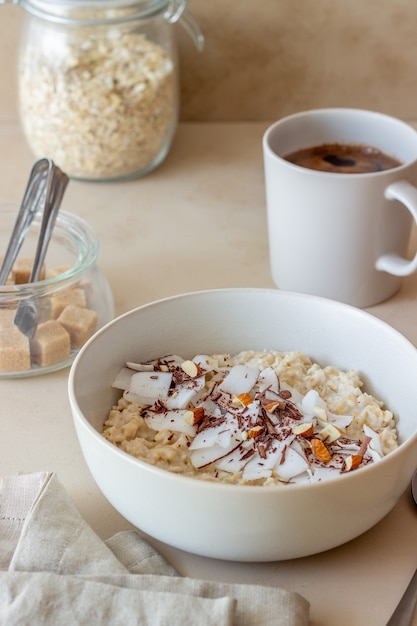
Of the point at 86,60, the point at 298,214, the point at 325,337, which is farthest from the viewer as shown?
the point at 86,60

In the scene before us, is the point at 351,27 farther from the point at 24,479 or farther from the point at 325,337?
the point at 24,479

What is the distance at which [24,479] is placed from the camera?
764 millimetres

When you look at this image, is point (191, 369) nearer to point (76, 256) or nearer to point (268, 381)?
point (268, 381)

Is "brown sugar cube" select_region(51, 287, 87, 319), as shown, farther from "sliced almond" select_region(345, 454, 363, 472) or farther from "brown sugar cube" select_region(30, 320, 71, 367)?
"sliced almond" select_region(345, 454, 363, 472)

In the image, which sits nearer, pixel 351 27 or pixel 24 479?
pixel 24 479

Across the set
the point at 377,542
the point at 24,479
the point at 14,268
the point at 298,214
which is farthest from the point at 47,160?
the point at 377,542

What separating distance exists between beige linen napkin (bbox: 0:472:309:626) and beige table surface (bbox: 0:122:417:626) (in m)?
0.04

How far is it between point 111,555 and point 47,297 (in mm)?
340

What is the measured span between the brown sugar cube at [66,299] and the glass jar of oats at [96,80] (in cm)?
29

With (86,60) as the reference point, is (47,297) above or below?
below

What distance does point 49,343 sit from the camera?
3.04ft

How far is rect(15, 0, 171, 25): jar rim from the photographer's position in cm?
116

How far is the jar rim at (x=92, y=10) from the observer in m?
1.16

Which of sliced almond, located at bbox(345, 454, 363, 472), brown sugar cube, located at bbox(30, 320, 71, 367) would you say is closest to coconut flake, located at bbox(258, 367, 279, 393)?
sliced almond, located at bbox(345, 454, 363, 472)
